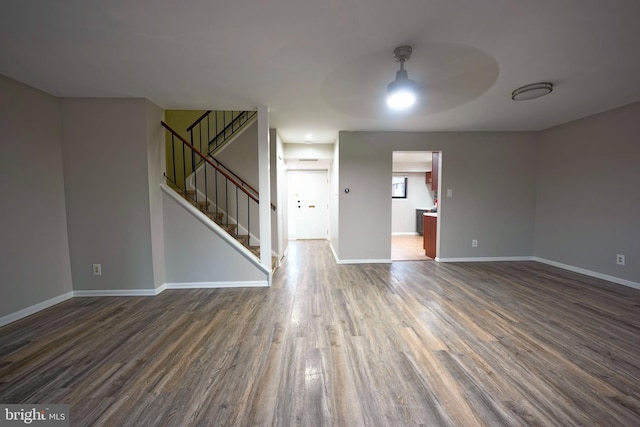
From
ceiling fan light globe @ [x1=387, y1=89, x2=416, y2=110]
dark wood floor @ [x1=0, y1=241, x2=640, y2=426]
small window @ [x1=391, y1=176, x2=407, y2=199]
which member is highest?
ceiling fan light globe @ [x1=387, y1=89, x2=416, y2=110]

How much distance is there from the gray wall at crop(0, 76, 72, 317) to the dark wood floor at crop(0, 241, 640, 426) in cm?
32

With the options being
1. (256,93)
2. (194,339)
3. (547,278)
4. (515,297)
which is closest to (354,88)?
(256,93)

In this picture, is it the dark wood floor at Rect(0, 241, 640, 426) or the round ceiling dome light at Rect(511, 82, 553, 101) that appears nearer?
the dark wood floor at Rect(0, 241, 640, 426)

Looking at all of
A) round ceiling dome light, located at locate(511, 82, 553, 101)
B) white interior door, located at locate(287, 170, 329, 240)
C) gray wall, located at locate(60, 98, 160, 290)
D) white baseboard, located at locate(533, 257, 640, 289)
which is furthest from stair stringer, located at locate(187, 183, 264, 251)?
white baseboard, located at locate(533, 257, 640, 289)

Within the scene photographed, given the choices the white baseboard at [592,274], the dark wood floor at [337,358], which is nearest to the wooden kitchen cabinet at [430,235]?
the dark wood floor at [337,358]

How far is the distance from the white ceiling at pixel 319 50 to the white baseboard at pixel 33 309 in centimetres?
222

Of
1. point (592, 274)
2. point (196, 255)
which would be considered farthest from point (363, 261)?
point (592, 274)

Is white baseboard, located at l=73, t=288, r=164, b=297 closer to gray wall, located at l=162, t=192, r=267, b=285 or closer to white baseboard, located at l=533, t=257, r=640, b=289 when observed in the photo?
gray wall, located at l=162, t=192, r=267, b=285

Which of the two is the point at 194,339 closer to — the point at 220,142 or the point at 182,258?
the point at 182,258

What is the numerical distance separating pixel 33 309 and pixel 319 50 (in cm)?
369

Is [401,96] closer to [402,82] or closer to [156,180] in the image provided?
[402,82]

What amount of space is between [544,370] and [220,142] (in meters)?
5.02

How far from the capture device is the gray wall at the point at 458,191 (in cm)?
409

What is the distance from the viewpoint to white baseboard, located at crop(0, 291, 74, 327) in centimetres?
214
